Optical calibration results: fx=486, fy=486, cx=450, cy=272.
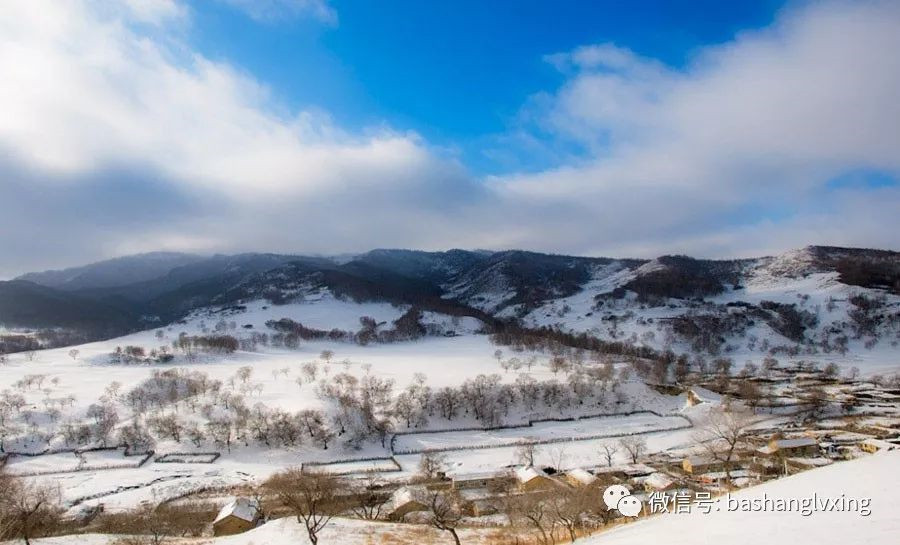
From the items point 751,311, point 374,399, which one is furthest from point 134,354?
point 751,311

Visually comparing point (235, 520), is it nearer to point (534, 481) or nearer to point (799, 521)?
point (534, 481)

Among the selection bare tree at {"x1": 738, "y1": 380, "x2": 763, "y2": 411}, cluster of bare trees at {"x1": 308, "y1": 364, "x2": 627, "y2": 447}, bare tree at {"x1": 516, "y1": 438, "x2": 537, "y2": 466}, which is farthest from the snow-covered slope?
bare tree at {"x1": 738, "y1": 380, "x2": 763, "y2": 411}

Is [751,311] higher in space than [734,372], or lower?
higher

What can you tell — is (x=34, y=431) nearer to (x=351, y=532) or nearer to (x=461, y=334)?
(x=351, y=532)

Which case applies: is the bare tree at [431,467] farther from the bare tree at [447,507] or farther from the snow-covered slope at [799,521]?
the snow-covered slope at [799,521]

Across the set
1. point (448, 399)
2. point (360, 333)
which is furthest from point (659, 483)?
point (360, 333)

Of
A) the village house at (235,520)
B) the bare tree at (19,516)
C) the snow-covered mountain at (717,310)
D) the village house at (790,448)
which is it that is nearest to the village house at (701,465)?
the village house at (790,448)

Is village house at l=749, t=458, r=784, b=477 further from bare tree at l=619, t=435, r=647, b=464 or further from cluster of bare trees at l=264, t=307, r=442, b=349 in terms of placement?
cluster of bare trees at l=264, t=307, r=442, b=349
